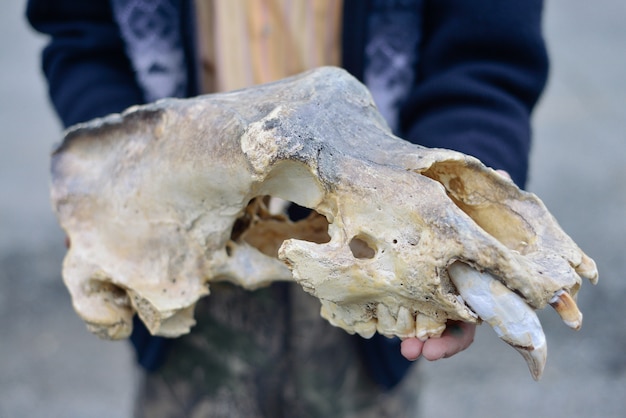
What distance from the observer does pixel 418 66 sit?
140cm

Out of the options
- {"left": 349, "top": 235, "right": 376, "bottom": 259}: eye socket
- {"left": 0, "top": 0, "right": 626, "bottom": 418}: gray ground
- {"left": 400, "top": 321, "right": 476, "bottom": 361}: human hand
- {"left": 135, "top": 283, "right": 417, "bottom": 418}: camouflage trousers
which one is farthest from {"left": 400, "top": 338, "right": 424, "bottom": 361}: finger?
{"left": 0, "top": 0, "right": 626, "bottom": 418}: gray ground

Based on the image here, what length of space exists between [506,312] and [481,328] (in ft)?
6.55

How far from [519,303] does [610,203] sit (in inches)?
109

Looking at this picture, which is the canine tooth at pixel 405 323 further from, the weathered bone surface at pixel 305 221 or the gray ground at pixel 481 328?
the gray ground at pixel 481 328

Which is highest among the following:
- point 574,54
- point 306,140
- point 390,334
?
point 306,140

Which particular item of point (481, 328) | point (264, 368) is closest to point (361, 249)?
point (264, 368)

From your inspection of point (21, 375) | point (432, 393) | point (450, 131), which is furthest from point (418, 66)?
point (21, 375)

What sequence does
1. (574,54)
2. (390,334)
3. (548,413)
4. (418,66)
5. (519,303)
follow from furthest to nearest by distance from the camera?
(574,54) < (548,413) < (418,66) < (390,334) < (519,303)

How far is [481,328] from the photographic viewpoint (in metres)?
2.72

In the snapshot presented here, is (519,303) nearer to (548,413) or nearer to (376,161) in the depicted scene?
(376,161)

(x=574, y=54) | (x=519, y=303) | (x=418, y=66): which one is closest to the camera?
(x=519, y=303)

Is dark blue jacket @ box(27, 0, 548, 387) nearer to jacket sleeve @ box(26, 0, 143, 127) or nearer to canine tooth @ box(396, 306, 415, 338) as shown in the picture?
jacket sleeve @ box(26, 0, 143, 127)

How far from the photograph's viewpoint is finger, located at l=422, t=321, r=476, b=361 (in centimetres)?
87

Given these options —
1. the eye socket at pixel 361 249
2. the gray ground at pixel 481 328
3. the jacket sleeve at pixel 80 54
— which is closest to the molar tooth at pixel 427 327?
the eye socket at pixel 361 249
